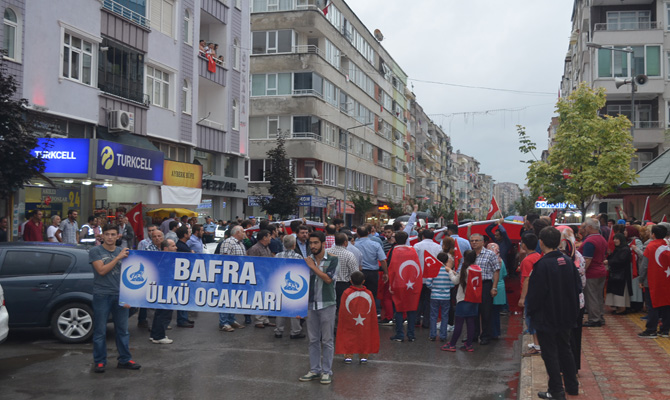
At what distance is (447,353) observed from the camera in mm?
10648

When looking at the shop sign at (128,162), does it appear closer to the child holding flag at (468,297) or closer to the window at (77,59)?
the window at (77,59)

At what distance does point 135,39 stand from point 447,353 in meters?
19.8

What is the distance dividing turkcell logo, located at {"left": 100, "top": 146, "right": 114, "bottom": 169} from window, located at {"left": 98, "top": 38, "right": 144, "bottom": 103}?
2.80m

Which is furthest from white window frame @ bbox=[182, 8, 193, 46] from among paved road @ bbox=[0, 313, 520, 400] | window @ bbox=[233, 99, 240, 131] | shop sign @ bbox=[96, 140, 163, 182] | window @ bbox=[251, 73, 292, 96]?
paved road @ bbox=[0, 313, 520, 400]

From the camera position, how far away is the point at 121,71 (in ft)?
82.2

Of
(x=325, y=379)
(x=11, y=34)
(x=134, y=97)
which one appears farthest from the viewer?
(x=134, y=97)

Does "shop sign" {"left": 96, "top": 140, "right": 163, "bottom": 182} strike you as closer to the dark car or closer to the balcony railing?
the dark car

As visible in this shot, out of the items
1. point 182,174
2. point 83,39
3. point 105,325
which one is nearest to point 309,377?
point 105,325

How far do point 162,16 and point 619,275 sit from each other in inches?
833

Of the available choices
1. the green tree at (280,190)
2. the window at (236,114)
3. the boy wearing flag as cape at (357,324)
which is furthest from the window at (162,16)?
the boy wearing flag as cape at (357,324)

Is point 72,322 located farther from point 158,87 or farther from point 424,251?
point 158,87

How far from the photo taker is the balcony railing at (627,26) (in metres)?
43.9

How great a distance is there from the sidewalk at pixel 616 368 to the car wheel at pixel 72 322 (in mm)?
6779

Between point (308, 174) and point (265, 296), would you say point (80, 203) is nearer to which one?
point (265, 296)
